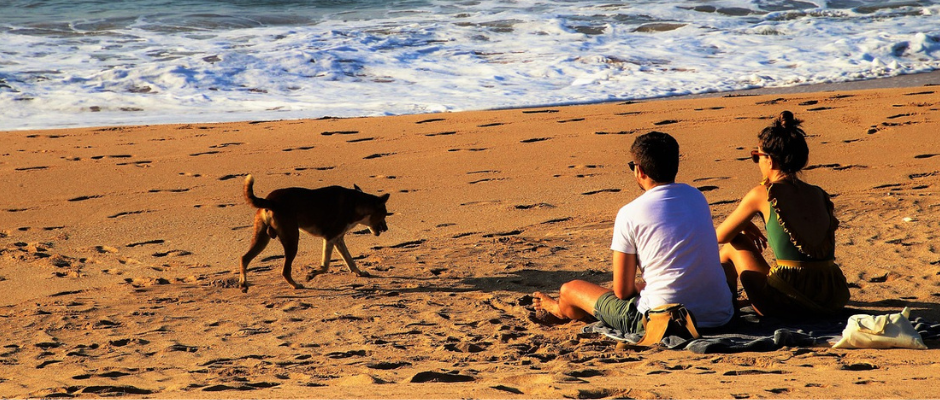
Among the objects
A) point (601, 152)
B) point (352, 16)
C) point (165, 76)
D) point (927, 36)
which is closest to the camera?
point (601, 152)

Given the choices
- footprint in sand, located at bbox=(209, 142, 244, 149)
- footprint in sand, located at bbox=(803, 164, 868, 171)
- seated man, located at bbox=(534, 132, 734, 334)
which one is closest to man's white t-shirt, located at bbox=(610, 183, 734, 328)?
seated man, located at bbox=(534, 132, 734, 334)

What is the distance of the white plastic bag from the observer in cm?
412

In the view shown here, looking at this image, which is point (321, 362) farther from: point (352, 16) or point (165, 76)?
point (352, 16)

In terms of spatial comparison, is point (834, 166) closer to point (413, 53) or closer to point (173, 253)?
point (173, 253)

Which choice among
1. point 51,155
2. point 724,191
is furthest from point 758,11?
point 51,155

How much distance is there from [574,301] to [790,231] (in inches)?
48.1

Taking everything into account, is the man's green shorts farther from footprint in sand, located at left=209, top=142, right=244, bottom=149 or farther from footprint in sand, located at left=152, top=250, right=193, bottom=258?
footprint in sand, located at left=209, top=142, right=244, bottom=149

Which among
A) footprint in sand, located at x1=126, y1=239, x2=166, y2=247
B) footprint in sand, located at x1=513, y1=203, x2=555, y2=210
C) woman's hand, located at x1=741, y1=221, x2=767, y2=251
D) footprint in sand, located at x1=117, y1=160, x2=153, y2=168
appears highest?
woman's hand, located at x1=741, y1=221, x2=767, y2=251

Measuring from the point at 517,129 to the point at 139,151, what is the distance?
4.55 meters

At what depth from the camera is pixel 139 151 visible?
10.4 m

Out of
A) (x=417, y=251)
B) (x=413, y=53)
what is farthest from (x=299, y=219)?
(x=413, y=53)

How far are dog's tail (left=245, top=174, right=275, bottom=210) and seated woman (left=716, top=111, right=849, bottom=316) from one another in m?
3.00

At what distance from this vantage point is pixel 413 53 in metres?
18.3

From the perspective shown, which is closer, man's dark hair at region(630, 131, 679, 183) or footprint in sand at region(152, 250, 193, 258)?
man's dark hair at region(630, 131, 679, 183)
